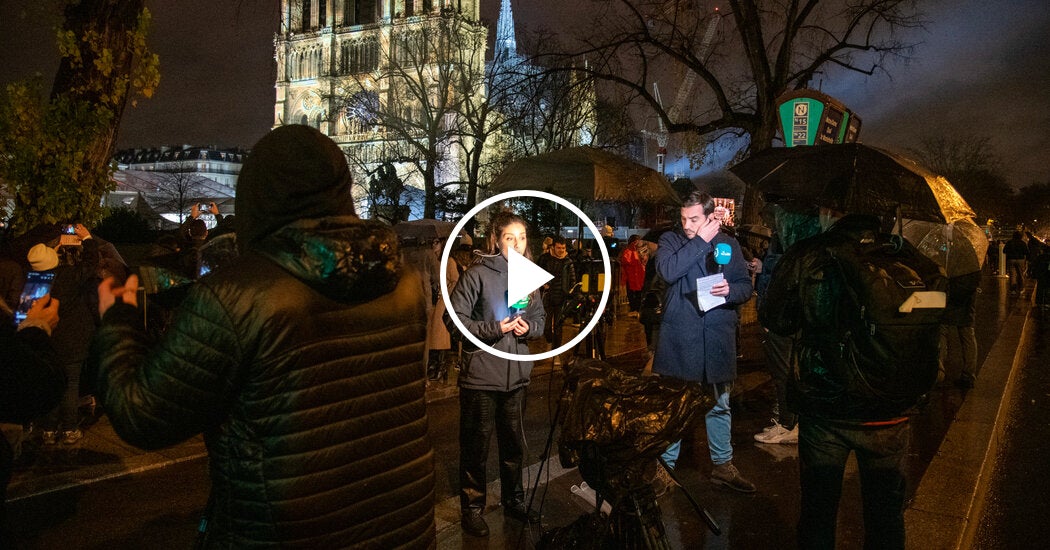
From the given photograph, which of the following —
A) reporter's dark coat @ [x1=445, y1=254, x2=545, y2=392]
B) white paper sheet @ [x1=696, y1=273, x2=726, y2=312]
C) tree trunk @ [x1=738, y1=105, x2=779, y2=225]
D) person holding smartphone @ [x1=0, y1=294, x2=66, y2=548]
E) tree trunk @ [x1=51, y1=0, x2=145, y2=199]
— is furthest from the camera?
tree trunk @ [x1=738, y1=105, x2=779, y2=225]

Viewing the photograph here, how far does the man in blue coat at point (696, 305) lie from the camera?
539 centimetres

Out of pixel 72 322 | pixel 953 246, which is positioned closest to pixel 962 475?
pixel 953 246

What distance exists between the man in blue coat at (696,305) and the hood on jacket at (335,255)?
3.70 m

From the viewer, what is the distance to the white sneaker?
7.20 m

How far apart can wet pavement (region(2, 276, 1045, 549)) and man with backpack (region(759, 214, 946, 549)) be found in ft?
4.36

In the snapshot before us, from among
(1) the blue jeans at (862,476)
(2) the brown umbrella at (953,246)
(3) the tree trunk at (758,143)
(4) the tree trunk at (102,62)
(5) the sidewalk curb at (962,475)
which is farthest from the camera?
(3) the tree trunk at (758,143)

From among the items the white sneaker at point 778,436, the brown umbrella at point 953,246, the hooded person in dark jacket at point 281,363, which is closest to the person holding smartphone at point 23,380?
the hooded person in dark jacket at point 281,363

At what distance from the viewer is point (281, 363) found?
1.93 m

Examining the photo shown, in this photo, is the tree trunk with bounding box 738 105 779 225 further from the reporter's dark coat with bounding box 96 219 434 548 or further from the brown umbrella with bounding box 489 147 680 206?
the reporter's dark coat with bounding box 96 219 434 548

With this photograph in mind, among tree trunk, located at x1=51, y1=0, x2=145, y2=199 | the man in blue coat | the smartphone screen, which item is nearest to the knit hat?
the smartphone screen

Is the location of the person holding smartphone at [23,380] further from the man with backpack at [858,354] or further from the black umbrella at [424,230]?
the black umbrella at [424,230]

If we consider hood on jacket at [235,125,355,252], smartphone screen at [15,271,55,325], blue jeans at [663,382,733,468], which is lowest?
blue jeans at [663,382,733,468]

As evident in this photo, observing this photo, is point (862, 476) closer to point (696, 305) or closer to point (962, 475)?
point (696, 305)

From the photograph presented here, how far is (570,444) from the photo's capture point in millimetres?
3562
